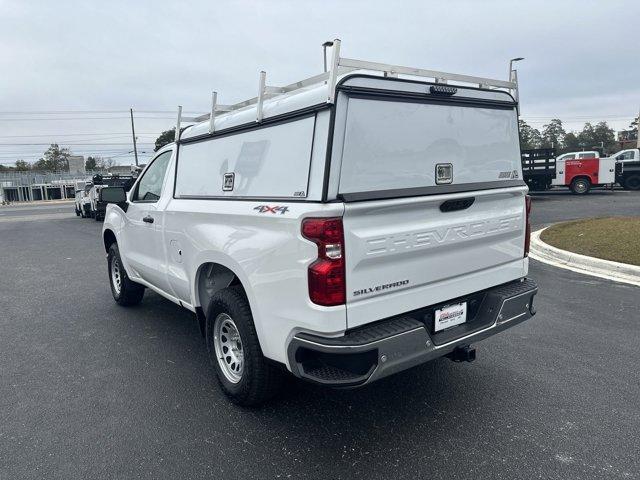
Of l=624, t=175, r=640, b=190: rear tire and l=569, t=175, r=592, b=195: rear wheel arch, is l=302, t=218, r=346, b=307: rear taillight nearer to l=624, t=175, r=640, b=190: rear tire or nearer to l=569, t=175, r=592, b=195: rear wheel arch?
l=569, t=175, r=592, b=195: rear wheel arch

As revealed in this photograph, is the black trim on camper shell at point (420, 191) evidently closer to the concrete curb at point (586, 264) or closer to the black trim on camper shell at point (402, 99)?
the black trim on camper shell at point (402, 99)

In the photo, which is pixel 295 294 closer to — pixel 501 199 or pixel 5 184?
pixel 501 199

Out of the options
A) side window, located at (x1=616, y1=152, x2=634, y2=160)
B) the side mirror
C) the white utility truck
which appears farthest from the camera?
side window, located at (x1=616, y1=152, x2=634, y2=160)

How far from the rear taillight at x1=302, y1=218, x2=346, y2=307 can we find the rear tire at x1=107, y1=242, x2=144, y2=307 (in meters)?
4.02

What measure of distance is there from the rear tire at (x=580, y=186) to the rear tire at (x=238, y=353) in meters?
24.5

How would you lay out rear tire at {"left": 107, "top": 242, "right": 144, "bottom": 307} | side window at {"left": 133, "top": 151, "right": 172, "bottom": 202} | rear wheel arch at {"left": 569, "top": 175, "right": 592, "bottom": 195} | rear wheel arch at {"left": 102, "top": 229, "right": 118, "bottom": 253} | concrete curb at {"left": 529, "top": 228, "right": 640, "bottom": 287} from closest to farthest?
1. side window at {"left": 133, "top": 151, "right": 172, "bottom": 202}
2. rear tire at {"left": 107, "top": 242, "right": 144, "bottom": 307}
3. rear wheel arch at {"left": 102, "top": 229, "right": 118, "bottom": 253}
4. concrete curb at {"left": 529, "top": 228, "right": 640, "bottom": 287}
5. rear wheel arch at {"left": 569, "top": 175, "right": 592, "bottom": 195}

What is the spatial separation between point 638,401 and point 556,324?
1.69 m

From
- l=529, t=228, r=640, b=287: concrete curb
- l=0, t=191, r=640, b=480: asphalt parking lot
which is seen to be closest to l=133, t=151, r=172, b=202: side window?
l=0, t=191, r=640, b=480: asphalt parking lot

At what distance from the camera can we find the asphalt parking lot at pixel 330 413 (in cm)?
286

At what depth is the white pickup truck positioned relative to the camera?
2760 millimetres

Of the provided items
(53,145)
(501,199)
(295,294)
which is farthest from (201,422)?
(53,145)

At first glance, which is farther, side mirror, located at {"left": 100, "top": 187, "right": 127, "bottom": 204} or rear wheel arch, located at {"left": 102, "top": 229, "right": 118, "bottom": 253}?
rear wheel arch, located at {"left": 102, "top": 229, "right": 118, "bottom": 253}

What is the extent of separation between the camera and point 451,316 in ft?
11.0

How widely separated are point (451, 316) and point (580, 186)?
24024 millimetres
